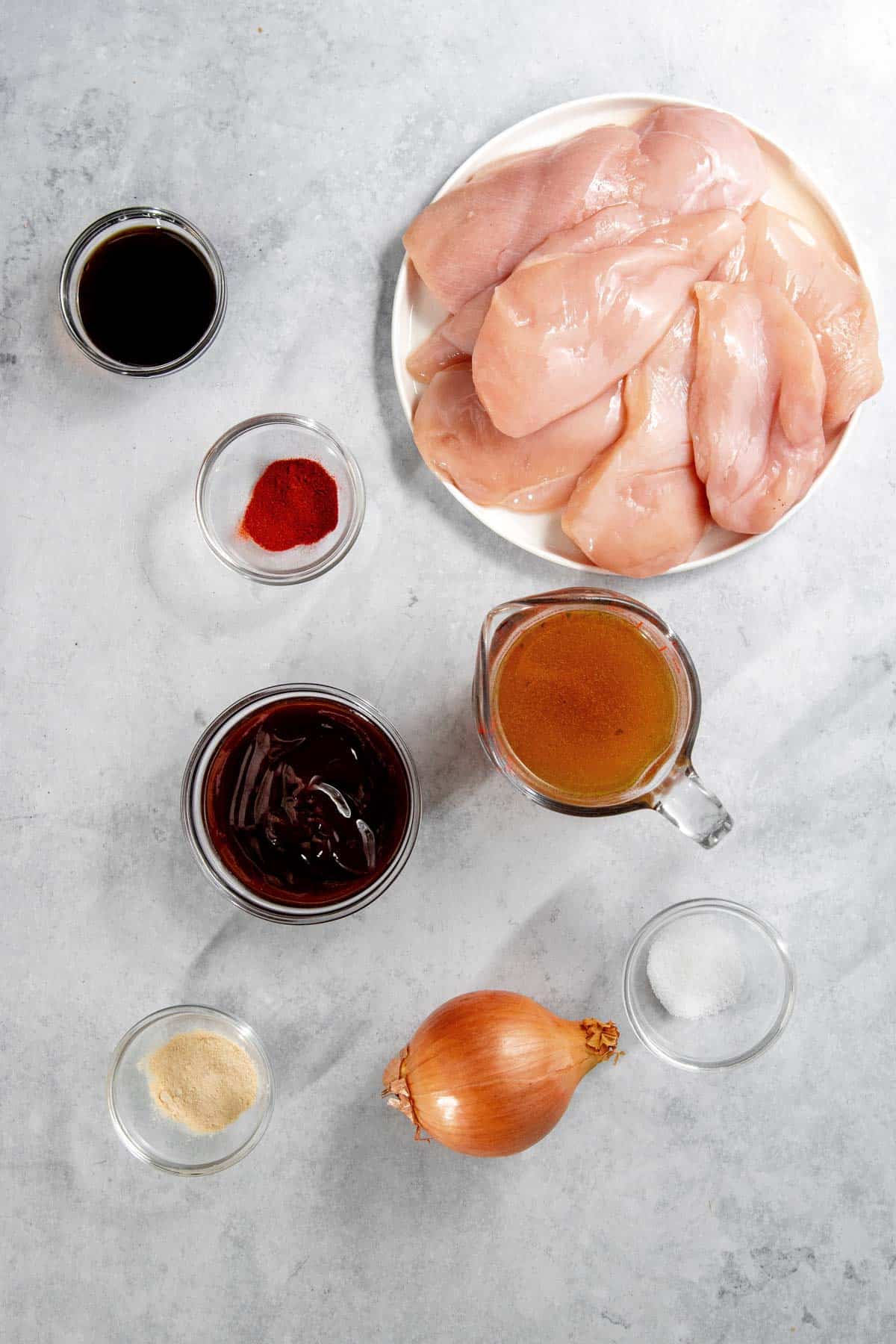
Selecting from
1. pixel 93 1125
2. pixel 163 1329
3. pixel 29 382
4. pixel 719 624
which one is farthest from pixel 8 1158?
pixel 719 624

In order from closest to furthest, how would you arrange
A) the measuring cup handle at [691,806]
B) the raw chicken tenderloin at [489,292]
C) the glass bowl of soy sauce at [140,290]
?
the measuring cup handle at [691,806]
the raw chicken tenderloin at [489,292]
the glass bowl of soy sauce at [140,290]

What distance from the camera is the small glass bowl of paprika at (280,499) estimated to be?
1.47m

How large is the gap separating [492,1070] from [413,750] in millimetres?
475

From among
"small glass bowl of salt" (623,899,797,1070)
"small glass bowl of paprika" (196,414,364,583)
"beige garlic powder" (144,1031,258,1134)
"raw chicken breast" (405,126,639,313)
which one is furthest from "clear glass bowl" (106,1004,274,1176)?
"raw chicken breast" (405,126,639,313)

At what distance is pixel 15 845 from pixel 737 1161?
122 cm

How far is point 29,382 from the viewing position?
1.52 m

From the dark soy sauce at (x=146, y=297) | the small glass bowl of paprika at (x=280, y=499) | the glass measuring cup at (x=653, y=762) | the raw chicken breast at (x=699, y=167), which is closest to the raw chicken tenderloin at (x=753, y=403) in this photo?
the raw chicken breast at (x=699, y=167)

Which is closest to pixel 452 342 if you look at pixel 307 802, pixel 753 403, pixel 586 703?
pixel 753 403

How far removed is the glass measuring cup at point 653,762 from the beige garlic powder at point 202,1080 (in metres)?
0.62

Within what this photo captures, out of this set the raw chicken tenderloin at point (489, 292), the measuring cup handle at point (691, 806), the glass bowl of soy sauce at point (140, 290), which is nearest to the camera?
the measuring cup handle at point (691, 806)

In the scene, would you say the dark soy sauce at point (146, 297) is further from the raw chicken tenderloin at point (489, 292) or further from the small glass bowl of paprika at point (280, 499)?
the raw chicken tenderloin at point (489, 292)

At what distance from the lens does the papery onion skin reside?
1.32m

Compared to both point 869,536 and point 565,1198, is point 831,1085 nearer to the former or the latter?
point 565,1198

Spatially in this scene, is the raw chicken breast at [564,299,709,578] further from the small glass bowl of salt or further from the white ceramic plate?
the small glass bowl of salt
